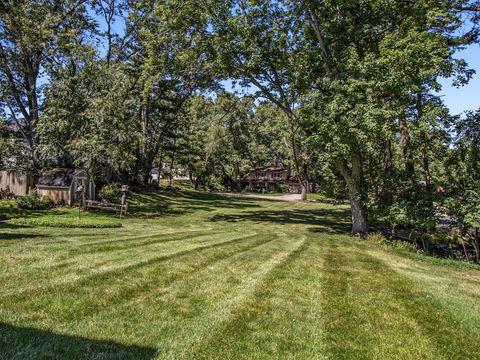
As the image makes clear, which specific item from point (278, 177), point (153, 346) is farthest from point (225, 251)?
point (278, 177)

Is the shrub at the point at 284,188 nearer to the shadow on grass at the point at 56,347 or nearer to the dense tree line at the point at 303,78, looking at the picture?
the dense tree line at the point at 303,78

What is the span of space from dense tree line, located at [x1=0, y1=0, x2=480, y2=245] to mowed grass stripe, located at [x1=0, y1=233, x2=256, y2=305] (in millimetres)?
7855

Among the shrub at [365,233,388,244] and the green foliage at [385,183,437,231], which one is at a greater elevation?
the green foliage at [385,183,437,231]

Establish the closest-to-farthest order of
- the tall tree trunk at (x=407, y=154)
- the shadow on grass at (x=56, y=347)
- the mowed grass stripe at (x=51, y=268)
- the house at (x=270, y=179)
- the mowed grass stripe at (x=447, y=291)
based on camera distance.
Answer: the shadow on grass at (x=56, y=347) → the mowed grass stripe at (x=447, y=291) → the mowed grass stripe at (x=51, y=268) → the tall tree trunk at (x=407, y=154) → the house at (x=270, y=179)

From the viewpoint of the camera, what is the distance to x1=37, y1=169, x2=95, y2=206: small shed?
21.2 m

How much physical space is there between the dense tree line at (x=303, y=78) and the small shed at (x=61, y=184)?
48.5 inches

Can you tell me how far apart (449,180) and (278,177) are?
172 ft

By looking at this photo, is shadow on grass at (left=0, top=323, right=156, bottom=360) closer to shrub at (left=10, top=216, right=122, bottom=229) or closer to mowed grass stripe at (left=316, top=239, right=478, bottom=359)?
mowed grass stripe at (left=316, top=239, right=478, bottom=359)

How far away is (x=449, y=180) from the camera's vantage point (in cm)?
1424

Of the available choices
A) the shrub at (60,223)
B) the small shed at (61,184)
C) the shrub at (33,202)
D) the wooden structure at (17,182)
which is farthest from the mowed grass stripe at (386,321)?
the wooden structure at (17,182)

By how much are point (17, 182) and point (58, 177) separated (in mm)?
6026

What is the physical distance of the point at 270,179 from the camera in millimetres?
67000

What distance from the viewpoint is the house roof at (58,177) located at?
21266 mm

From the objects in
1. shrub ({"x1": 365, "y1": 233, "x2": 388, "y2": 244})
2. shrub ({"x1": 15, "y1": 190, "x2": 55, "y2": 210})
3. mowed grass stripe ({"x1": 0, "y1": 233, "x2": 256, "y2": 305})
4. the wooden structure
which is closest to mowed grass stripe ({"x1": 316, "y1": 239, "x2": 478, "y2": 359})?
mowed grass stripe ({"x1": 0, "y1": 233, "x2": 256, "y2": 305})
